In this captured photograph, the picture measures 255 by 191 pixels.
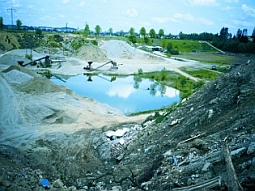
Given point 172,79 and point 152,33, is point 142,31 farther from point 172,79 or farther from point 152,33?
point 172,79

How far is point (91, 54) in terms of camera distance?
959 inches

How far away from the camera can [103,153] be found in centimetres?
754

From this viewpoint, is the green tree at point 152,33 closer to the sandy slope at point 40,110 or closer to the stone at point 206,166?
the sandy slope at point 40,110

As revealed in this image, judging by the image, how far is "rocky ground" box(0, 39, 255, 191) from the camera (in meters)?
4.11

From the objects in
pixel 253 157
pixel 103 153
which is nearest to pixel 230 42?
pixel 103 153

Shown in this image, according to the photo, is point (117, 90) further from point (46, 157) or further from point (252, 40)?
point (46, 157)

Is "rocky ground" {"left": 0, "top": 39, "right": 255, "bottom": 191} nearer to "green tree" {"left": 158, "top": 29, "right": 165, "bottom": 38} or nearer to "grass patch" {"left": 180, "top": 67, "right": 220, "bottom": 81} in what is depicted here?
"grass patch" {"left": 180, "top": 67, "right": 220, "bottom": 81}

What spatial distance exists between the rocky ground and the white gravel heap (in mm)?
2022

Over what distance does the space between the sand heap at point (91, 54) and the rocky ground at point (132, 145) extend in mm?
13174

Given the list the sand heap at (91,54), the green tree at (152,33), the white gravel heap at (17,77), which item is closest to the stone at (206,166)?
the white gravel heap at (17,77)

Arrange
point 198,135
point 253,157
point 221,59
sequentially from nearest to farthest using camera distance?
1. point 253,157
2. point 198,135
3. point 221,59

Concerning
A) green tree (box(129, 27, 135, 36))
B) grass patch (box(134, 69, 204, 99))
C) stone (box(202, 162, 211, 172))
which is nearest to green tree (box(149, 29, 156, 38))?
green tree (box(129, 27, 135, 36))

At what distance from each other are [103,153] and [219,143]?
11.6 feet

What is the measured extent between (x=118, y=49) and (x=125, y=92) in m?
12.1
